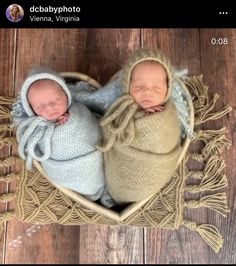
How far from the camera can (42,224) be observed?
0.97m

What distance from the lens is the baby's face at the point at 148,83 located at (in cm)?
78

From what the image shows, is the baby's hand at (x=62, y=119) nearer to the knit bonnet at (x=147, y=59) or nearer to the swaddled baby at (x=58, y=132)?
the swaddled baby at (x=58, y=132)

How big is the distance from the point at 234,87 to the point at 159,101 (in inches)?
12.7

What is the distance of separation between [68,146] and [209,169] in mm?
316

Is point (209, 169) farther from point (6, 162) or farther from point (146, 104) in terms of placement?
point (6, 162)

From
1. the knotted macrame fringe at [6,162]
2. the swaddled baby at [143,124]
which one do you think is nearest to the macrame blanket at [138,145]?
the swaddled baby at [143,124]

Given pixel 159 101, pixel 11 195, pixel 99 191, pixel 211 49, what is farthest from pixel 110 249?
pixel 211 49

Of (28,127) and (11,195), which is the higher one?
(28,127)

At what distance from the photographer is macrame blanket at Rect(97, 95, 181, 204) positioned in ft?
2.58
